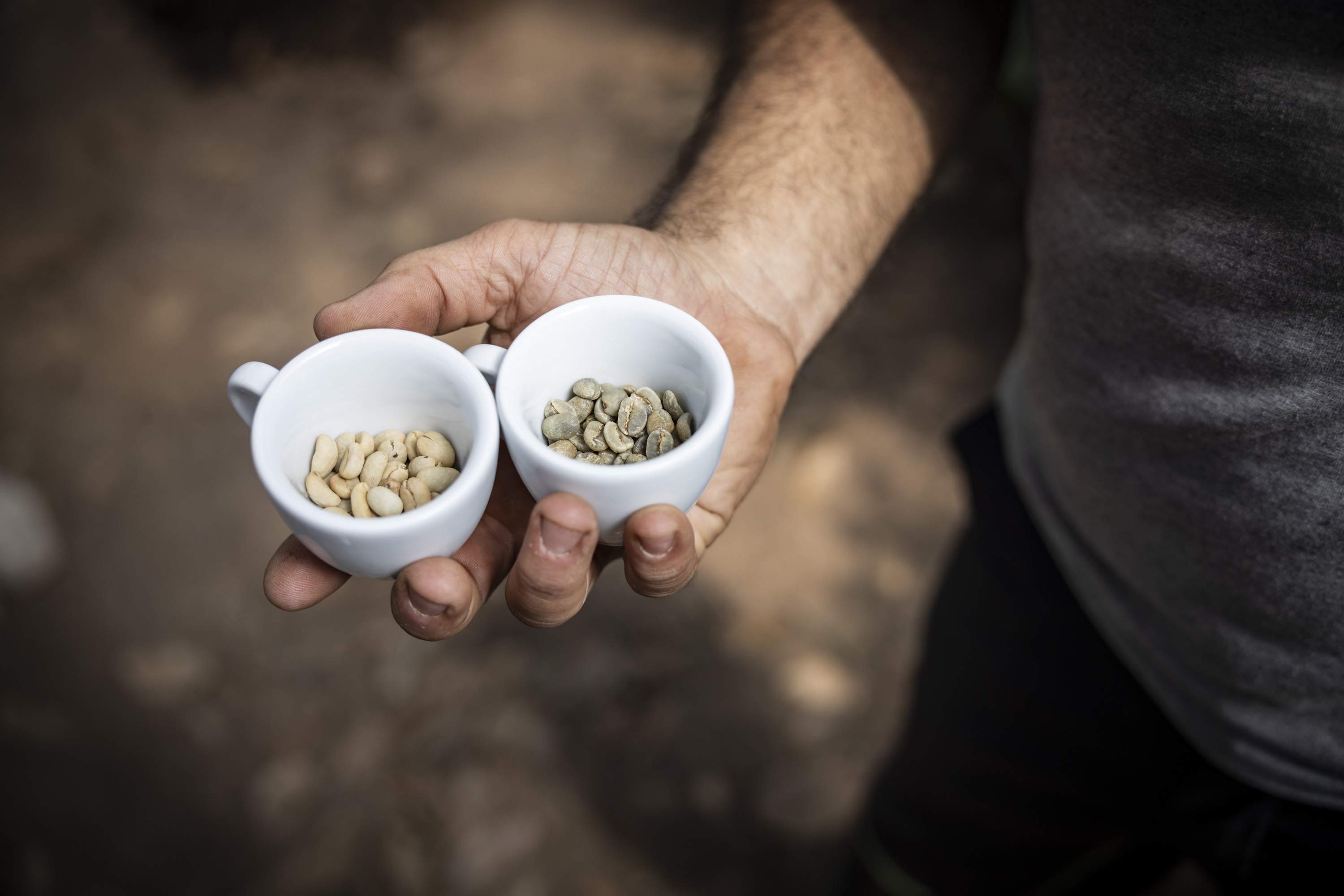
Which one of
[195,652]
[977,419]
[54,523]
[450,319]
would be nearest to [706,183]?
[450,319]

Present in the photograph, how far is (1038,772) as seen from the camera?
55.1 inches

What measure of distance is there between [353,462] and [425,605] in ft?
0.59

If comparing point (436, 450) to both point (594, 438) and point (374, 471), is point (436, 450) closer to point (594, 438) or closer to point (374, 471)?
point (374, 471)

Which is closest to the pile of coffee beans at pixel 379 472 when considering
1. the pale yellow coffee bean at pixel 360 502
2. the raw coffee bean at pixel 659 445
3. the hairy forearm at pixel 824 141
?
the pale yellow coffee bean at pixel 360 502

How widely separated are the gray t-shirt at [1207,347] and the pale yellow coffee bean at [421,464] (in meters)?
0.78

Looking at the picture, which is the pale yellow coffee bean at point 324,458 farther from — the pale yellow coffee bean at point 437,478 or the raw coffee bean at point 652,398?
the raw coffee bean at point 652,398

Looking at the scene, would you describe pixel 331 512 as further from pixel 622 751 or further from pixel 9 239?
pixel 9 239

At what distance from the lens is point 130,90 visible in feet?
9.75

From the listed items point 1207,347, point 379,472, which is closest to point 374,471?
point 379,472

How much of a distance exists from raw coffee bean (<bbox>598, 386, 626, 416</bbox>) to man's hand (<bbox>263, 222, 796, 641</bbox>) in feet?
0.49

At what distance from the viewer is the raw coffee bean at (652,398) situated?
3.21 feet

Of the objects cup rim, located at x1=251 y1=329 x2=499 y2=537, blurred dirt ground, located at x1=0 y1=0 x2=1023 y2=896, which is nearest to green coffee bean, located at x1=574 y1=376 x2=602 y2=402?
cup rim, located at x1=251 y1=329 x2=499 y2=537

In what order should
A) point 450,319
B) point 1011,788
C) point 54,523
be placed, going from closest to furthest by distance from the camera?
point 450,319
point 1011,788
point 54,523

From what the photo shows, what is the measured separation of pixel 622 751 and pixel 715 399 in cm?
140
